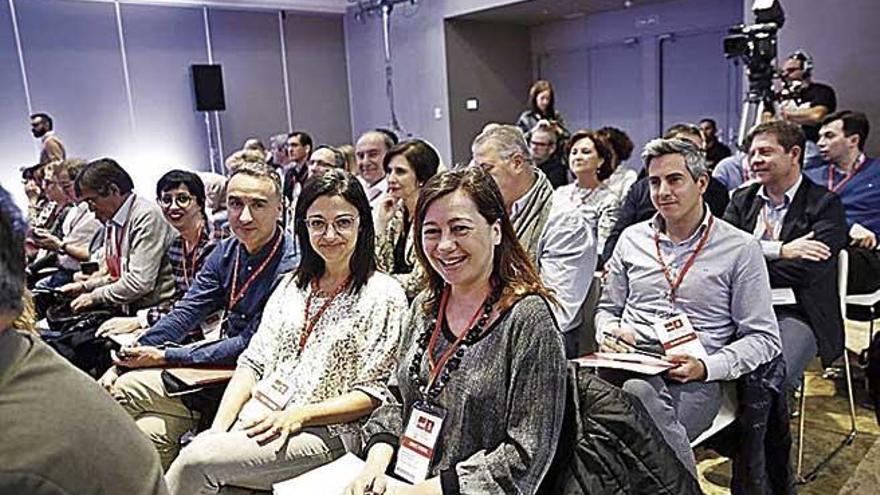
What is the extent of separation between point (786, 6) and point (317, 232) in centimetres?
529

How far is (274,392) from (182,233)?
1294 mm

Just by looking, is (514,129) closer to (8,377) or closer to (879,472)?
(879,472)

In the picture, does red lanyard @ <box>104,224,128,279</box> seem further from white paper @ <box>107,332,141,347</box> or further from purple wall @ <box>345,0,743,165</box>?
purple wall @ <box>345,0,743,165</box>

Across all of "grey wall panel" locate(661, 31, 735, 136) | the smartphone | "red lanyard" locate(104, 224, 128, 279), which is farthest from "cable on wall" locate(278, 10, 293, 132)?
"red lanyard" locate(104, 224, 128, 279)

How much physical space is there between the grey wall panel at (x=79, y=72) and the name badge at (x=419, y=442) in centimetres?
755

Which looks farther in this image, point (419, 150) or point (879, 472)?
point (419, 150)

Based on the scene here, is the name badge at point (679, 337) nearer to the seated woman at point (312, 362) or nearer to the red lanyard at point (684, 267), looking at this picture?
the red lanyard at point (684, 267)

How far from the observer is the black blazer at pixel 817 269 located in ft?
7.77

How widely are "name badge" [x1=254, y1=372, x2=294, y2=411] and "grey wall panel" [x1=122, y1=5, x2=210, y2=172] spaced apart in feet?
23.5

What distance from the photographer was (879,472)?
244 cm

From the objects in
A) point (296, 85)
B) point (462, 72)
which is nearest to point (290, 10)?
point (296, 85)

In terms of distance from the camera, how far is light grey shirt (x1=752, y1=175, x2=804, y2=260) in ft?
8.30

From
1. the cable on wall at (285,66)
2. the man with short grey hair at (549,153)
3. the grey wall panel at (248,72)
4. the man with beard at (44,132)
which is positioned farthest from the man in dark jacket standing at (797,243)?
the cable on wall at (285,66)

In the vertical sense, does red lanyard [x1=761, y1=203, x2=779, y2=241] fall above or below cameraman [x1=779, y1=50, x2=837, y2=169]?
below
